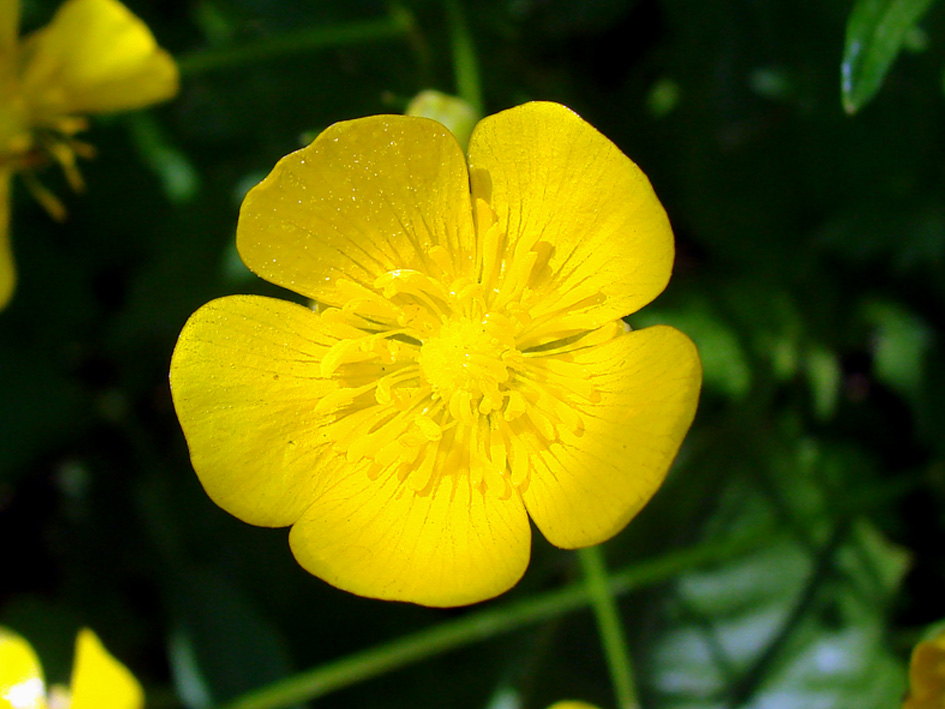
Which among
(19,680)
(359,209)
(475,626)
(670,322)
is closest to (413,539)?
(359,209)

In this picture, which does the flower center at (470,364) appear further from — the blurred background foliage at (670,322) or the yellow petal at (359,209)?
the blurred background foliage at (670,322)

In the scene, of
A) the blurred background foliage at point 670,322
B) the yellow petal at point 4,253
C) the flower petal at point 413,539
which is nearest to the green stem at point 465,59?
the blurred background foliage at point 670,322

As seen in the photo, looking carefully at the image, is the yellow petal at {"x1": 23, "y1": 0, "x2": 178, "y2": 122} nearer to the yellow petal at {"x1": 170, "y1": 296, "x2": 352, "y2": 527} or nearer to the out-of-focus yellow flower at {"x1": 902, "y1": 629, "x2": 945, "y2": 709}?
the yellow petal at {"x1": 170, "y1": 296, "x2": 352, "y2": 527}

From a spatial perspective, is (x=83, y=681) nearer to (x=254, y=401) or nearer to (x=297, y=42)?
(x=254, y=401)

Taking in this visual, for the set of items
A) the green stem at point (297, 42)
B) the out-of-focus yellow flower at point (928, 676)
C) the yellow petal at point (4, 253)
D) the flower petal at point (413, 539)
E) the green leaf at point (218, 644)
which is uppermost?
the green stem at point (297, 42)

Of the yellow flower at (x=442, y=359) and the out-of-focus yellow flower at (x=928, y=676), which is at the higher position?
the yellow flower at (x=442, y=359)

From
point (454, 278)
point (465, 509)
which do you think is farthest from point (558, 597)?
point (454, 278)

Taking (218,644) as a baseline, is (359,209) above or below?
above
